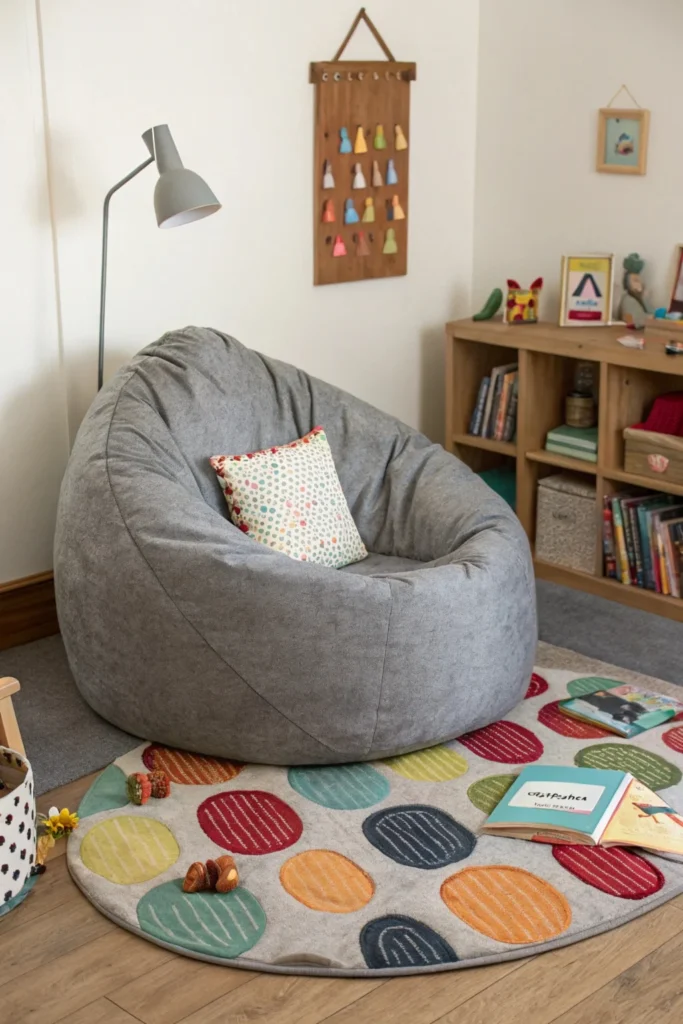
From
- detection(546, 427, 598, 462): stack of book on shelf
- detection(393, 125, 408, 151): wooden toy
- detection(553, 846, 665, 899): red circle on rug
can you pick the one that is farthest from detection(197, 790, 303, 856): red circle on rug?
detection(393, 125, 408, 151): wooden toy

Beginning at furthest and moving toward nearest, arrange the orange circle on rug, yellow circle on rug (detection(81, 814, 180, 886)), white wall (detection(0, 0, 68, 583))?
1. white wall (detection(0, 0, 68, 583))
2. the orange circle on rug
3. yellow circle on rug (detection(81, 814, 180, 886))

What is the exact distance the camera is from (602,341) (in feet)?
11.8

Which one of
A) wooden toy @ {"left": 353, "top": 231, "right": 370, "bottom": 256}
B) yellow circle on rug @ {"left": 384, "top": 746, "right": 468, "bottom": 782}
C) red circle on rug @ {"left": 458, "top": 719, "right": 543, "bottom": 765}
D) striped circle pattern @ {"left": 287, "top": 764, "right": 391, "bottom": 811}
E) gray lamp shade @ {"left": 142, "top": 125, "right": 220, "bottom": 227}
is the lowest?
striped circle pattern @ {"left": 287, "top": 764, "right": 391, "bottom": 811}

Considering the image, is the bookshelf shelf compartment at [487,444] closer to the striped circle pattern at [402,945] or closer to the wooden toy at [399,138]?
the wooden toy at [399,138]

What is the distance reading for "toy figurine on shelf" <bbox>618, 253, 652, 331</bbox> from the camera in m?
3.77

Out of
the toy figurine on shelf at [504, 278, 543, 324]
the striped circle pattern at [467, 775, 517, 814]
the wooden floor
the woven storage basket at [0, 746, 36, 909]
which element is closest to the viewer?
the wooden floor

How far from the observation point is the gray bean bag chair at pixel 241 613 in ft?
8.54

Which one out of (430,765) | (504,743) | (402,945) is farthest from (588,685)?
(402,945)

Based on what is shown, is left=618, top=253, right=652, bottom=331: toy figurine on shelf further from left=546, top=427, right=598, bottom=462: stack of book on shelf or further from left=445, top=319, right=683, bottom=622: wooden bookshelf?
left=546, top=427, right=598, bottom=462: stack of book on shelf

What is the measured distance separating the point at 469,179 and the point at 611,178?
1.89ft

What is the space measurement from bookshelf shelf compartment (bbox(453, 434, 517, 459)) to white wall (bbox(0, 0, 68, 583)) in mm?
1341

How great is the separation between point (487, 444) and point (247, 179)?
1140 millimetres

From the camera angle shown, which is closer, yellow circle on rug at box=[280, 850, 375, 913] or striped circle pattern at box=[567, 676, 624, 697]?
yellow circle on rug at box=[280, 850, 375, 913]

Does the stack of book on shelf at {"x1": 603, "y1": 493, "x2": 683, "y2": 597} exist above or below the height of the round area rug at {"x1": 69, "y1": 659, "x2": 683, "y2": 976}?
above
